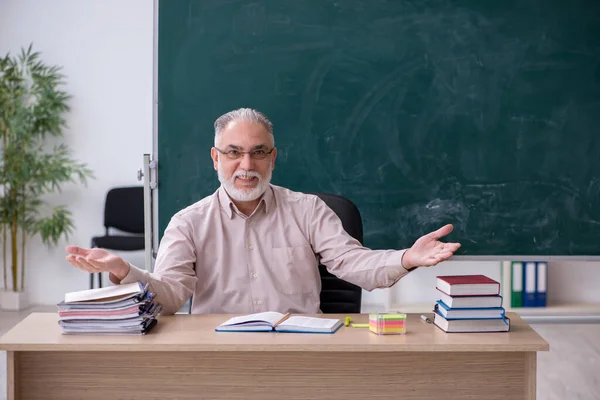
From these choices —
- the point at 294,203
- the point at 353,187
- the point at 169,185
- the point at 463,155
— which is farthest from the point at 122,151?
the point at 294,203

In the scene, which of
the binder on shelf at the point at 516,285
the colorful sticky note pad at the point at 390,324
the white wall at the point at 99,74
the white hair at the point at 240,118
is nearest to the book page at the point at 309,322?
the colorful sticky note pad at the point at 390,324

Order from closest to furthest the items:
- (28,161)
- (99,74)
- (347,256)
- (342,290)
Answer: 1. (347,256)
2. (342,290)
3. (28,161)
4. (99,74)

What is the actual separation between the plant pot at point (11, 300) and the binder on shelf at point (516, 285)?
3801 millimetres

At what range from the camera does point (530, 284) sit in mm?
5434

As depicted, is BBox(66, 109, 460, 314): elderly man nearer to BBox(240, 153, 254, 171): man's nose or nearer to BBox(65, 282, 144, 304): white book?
BBox(240, 153, 254, 171): man's nose

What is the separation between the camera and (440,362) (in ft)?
6.40

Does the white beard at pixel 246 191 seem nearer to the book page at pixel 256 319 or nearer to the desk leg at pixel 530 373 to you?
the book page at pixel 256 319

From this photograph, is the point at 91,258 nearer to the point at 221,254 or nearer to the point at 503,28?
the point at 221,254

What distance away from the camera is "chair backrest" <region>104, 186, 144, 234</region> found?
581 cm

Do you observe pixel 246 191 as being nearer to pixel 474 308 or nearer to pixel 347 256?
pixel 347 256

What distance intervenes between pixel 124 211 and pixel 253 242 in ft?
11.2

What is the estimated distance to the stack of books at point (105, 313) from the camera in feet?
6.53

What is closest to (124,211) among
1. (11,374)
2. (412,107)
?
(412,107)

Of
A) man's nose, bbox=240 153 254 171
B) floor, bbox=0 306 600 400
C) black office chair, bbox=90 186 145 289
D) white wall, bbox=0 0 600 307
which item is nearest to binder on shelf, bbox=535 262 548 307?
floor, bbox=0 306 600 400
